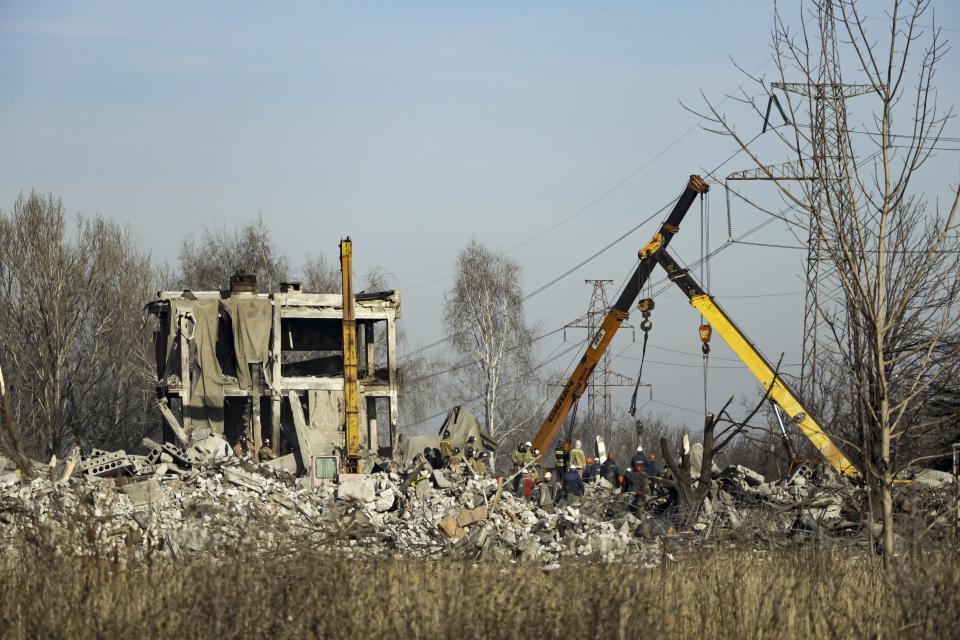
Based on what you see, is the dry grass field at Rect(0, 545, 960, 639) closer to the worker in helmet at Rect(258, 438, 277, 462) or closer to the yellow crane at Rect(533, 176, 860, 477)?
the yellow crane at Rect(533, 176, 860, 477)

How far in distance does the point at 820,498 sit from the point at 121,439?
3326 cm

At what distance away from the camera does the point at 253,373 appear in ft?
94.7

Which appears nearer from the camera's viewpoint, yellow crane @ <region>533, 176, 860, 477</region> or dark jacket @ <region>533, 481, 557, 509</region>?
dark jacket @ <region>533, 481, 557, 509</region>

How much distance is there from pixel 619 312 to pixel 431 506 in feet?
30.0

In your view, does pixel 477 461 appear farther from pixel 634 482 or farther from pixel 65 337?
pixel 65 337

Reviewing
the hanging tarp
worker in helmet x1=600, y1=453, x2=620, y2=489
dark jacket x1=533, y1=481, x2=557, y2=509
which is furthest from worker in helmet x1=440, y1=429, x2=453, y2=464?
the hanging tarp

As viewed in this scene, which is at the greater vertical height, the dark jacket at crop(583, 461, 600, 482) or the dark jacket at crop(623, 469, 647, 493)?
the dark jacket at crop(623, 469, 647, 493)

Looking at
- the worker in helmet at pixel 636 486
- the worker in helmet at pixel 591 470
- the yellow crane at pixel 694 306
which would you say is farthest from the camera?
the worker in helmet at pixel 591 470

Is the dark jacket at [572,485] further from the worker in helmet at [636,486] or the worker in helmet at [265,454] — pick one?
the worker in helmet at [265,454]

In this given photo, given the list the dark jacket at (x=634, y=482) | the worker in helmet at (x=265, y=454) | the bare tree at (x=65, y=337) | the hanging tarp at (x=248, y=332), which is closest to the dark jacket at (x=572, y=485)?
the dark jacket at (x=634, y=482)

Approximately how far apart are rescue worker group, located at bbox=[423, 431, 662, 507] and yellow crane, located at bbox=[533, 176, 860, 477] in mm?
1537

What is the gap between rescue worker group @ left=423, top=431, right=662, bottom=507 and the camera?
67.8ft

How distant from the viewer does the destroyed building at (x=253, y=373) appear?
28062mm

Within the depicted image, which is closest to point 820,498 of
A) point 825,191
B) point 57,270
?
point 825,191
